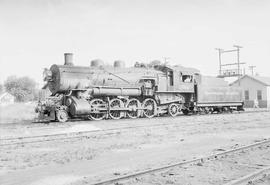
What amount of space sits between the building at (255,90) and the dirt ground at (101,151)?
31.6 m

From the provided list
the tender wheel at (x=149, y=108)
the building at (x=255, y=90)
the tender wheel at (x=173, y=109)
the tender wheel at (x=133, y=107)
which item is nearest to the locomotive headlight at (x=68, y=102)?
the tender wheel at (x=133, y=107)

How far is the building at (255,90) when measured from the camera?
148ft

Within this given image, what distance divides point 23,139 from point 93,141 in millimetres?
2343

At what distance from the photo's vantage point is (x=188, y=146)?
34.3 feet

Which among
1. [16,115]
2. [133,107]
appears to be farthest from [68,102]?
[16,115]

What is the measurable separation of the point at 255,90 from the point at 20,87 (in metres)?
80.2

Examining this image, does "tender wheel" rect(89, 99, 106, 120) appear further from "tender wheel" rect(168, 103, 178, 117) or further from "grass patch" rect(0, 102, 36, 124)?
"tender wheel" rect(168, 103, 178, 117)

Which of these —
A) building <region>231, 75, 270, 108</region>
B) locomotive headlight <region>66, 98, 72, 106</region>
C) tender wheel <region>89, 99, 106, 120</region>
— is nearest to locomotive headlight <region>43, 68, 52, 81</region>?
locomotive headlight <region>66, 98, 72, 106</region>

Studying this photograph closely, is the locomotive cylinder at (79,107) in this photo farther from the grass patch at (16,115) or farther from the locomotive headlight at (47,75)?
the grass patch at (16,115)

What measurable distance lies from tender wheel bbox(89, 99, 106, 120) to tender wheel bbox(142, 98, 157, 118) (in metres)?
3.07

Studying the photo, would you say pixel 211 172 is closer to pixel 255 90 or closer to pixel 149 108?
pixel 149 108

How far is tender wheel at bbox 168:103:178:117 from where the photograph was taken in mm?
22783

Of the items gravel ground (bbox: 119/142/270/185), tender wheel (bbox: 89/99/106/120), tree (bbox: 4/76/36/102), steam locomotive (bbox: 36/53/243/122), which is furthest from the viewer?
tree (bbox: 4/76/36/102)

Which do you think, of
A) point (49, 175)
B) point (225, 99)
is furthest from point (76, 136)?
point (225, 99)
